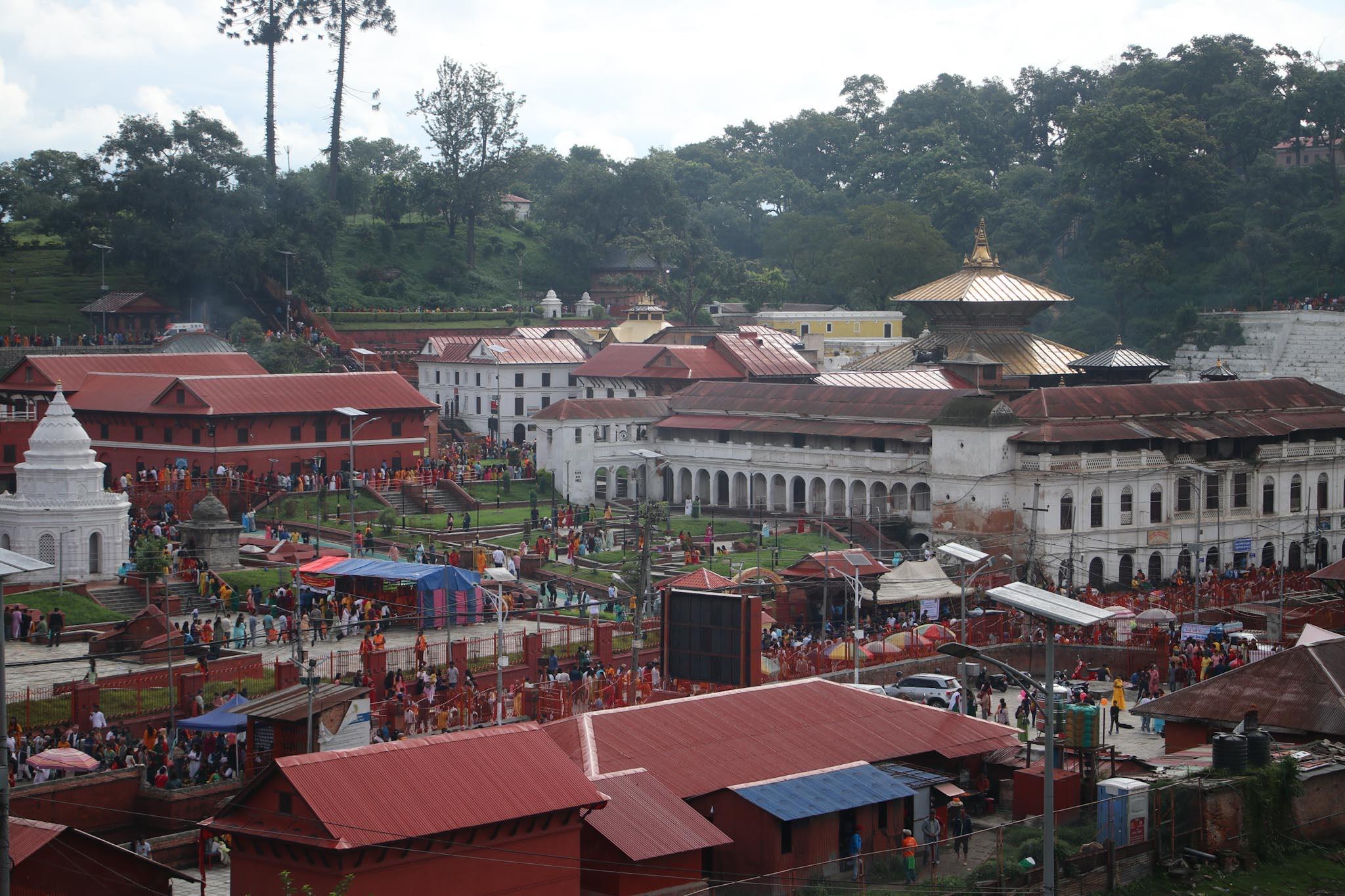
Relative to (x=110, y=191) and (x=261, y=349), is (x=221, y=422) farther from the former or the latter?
(x=110, y=191)

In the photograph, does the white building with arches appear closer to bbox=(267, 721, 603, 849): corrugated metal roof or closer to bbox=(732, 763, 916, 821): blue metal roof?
bbox=(732, 763, 916, 821): blue metal roof

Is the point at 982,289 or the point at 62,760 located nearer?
the point at 62,760

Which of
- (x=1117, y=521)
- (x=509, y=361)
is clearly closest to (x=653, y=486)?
(x=509, y=361)

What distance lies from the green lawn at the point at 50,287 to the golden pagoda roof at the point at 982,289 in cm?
3553

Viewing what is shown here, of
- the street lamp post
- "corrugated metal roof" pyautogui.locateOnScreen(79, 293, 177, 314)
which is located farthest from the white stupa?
"corrugated metal roof" pyautogui.locateOnScreen(79, 293, 177, 314)

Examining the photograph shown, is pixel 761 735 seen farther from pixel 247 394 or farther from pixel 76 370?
pixel 76 370

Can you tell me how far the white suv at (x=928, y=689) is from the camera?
37812mm

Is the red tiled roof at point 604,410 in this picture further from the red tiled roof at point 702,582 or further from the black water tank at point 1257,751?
the black water tank at point 1257,751

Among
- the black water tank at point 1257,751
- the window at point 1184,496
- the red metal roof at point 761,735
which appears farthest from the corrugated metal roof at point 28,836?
the window at point 1184,496

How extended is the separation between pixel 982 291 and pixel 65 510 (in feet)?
138

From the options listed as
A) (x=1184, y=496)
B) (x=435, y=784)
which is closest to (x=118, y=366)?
(x=1184, y=496)

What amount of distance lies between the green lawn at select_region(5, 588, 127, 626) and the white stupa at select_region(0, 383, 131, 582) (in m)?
1.92

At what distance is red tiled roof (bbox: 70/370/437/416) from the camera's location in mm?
58875

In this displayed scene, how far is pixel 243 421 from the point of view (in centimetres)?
5903
